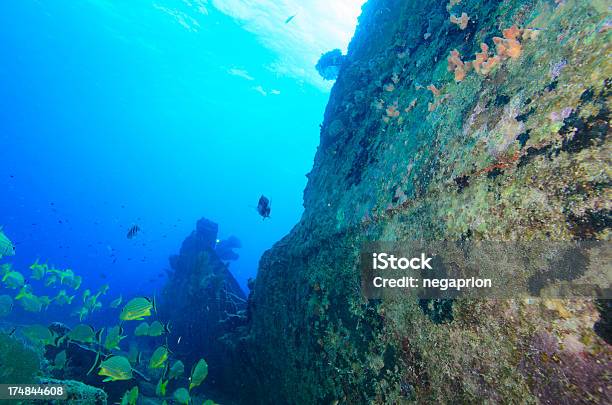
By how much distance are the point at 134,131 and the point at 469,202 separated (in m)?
96.9

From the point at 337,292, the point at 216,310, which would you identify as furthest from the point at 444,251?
the point at 216,310

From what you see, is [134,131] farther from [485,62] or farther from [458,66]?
[485,62]

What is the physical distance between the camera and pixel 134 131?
8319cm

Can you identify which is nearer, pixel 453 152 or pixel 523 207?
pixel 523 207

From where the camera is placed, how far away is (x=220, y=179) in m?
111

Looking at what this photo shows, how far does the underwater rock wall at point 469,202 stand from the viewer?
4.23 feet

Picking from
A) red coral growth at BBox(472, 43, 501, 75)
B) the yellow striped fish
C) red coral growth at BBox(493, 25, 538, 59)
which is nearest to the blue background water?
the yellow striped fish

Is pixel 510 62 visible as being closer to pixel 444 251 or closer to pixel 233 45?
pixel 444 251

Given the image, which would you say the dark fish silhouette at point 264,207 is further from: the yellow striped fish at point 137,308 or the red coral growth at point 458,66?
the red coral growth at point 458,66

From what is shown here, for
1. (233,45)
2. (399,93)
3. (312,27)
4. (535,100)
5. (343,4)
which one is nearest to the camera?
(535,100)

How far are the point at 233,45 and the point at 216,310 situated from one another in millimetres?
35512

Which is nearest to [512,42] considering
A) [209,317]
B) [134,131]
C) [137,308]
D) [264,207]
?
[264,207]

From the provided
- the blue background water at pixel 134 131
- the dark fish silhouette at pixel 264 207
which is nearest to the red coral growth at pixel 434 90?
the dark fish silhouette at pixel 264 207

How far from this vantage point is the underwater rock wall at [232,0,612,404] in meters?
1.29
